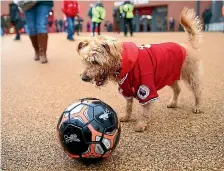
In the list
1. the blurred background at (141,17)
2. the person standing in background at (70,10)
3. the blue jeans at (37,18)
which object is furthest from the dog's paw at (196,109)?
the blurred background at (141,17)

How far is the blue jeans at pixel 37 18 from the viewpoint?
5171 mm

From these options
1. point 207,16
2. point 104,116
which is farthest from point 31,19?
point 207,16

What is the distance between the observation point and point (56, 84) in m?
4.19

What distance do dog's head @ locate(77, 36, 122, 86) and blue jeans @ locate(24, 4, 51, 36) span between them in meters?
3.18

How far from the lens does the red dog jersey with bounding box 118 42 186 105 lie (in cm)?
225

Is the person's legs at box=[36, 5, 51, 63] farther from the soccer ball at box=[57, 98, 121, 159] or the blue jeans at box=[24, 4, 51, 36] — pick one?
the soccer ball at box=[57, 98, 121, 159]

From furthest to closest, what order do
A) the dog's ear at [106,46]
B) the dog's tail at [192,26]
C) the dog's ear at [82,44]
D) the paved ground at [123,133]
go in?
the dog's tail at [192,26] → the dog's ear at [82,44] → the dog's ear at [106,46] → the paved ground at [123,133]

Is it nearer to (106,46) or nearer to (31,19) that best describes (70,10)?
(31,19)

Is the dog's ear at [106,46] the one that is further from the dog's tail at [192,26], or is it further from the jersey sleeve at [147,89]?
the dog's tail at [192,26]

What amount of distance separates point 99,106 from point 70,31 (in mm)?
8827

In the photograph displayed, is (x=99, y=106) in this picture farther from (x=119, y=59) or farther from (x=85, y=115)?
(x=119, y=59)

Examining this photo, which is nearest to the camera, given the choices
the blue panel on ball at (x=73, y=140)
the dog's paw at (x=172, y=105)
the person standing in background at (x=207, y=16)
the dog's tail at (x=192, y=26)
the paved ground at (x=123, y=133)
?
the blue panel on ball at (x=73, y=140)

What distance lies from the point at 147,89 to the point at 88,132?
2.44ft

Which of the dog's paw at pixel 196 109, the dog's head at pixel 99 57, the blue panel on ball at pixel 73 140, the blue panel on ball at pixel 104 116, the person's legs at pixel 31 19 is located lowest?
the dog's paw at pixel 196 109
